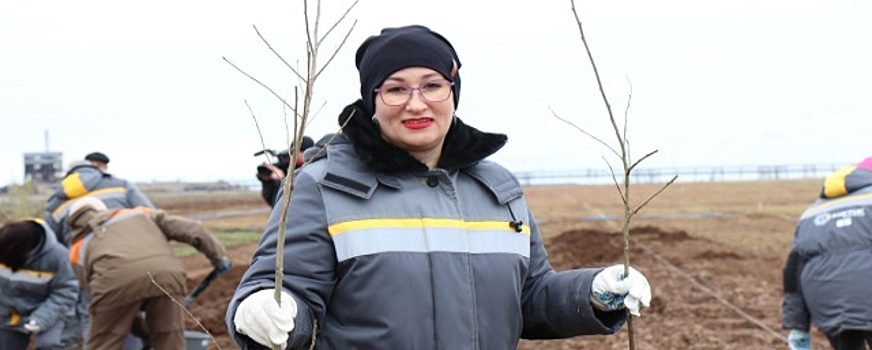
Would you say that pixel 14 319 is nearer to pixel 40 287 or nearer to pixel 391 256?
pixel 40 287

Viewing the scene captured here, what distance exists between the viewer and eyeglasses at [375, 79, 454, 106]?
7.91ft

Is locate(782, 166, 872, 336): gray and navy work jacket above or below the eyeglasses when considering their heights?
below

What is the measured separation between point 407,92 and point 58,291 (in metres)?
4.73

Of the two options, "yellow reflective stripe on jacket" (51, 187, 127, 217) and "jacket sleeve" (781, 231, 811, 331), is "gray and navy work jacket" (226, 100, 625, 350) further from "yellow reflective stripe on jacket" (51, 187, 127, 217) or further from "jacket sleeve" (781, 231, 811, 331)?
"yellow reflective stripe on jacket" (51, 187, 127, 217)

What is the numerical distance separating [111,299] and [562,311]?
395 cm

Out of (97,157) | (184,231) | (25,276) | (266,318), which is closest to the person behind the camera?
(266,318)

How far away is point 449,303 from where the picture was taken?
7.61ft

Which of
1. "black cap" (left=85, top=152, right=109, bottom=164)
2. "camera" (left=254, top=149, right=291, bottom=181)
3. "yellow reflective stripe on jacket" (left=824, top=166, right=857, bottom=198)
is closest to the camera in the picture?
"yellow reflective stripe on jacket" (left=824, top=166, right=857, bottom=198)

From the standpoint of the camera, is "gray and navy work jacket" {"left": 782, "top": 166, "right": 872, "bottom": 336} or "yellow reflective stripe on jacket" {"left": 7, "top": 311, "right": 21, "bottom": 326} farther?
"yellow reflective stripe on jacket" {"left": 7, "top": 311, "right": 21, "bottom": 326}

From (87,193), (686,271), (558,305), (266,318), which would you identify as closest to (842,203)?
(558,305)

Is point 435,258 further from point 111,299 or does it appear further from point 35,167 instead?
point 35,167

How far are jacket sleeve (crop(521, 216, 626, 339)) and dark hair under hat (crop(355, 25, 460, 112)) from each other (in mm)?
540

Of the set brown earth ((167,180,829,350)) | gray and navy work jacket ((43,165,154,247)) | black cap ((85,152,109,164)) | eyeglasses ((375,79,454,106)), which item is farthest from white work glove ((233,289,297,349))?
brown earth ((167,180,829,350))

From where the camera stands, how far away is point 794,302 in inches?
219
